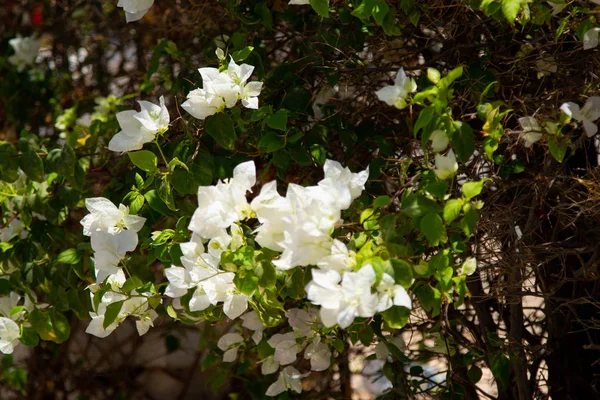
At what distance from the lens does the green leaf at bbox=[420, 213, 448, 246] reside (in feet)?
3.52

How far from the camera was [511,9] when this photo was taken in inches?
44.6

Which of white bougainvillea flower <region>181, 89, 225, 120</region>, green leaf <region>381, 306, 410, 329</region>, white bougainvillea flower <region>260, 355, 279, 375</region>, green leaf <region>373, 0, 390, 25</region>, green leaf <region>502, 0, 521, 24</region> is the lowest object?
white bougainvillea flower <region>260, 355, 279, 375</region>

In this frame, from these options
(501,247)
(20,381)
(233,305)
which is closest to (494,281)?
(501,247)

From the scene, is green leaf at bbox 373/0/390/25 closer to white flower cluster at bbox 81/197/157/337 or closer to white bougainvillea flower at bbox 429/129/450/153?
white bougainvillea flower at bbox 429/129/450/153

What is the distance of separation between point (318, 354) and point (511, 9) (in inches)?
28.2

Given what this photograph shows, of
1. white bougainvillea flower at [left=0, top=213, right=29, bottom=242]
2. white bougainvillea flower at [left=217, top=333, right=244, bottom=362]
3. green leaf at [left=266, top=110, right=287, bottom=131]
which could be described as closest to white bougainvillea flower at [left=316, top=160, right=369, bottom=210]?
green leaf at [left=266, top=110, right=287, bottom=131]

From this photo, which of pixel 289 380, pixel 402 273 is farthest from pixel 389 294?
pixel 289 380

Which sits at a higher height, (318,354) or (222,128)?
(222,128)

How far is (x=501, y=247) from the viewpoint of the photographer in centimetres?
143

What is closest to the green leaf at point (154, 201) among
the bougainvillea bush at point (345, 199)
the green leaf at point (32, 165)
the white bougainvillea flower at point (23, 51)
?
the bougainvillea bush at point (345, 199)

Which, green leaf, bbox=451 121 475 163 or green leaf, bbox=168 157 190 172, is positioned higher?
green leaf, bbox=451 121 475 163

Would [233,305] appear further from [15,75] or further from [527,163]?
[15,75]

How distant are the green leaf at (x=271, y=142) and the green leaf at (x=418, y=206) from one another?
0.33 metres

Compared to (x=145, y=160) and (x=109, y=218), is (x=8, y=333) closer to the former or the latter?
(x=109, y=218)
